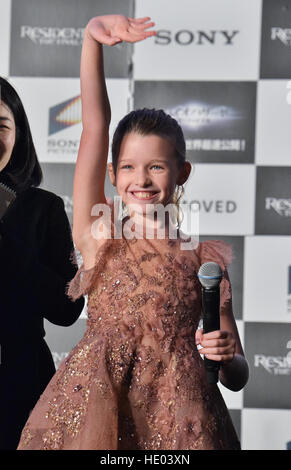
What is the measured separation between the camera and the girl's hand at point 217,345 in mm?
1103

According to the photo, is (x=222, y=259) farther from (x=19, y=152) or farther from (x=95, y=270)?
(x=19, y=152)

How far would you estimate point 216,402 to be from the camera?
116 cm

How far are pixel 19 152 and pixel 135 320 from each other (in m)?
0.57

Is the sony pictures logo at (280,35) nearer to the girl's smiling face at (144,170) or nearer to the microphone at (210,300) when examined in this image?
the girl's smiling face at (144,170)

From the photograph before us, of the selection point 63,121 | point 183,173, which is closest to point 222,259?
point 183,173

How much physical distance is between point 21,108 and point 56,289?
1.42 feet

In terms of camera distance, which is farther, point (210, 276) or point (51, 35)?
point (51, 35)

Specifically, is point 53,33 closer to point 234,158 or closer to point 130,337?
point 234,158

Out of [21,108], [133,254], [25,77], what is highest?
[25,77]

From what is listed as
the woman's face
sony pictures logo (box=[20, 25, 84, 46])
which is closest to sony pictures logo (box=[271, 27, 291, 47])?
sony pictures logo (box=[20, 25, 84, 46])

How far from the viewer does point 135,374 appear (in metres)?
1.13

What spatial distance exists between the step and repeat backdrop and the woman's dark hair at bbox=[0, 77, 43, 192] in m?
0.27

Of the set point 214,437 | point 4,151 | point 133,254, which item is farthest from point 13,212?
point 214,437

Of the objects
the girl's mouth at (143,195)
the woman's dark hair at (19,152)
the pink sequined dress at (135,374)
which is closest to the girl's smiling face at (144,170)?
the girl's mouth at (143,195)
